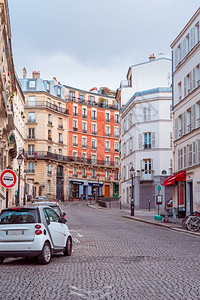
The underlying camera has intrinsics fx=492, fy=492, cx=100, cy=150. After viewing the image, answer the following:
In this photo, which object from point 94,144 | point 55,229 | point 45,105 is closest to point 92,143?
point 94,144

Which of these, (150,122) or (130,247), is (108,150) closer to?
(150,122)

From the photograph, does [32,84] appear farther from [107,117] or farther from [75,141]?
[107,117]

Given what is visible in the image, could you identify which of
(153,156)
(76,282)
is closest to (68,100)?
(153,156)

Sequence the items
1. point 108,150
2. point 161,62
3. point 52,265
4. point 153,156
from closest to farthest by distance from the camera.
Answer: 1. point 52,265
2. point 153,156
3. point 161,62
4. point 108,150

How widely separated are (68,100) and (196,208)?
59.7m

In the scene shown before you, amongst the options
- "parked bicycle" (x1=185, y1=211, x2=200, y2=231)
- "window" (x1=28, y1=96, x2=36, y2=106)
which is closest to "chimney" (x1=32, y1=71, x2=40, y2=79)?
"window" (x1=28, y1=96, x2=36, y2=106)

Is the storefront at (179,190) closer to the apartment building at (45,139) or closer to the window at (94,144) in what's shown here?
the apartment building at (45,139)

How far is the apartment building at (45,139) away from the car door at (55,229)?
66050mm

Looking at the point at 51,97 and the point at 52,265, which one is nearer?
the point at 52,265

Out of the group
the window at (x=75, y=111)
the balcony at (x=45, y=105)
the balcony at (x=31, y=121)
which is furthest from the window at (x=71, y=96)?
the balcony at (x=31, y=121)

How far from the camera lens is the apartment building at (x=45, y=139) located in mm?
80438

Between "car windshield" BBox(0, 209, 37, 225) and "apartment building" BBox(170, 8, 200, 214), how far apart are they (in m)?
22.0

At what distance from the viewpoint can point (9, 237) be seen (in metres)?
11.6

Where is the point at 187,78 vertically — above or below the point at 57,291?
above
